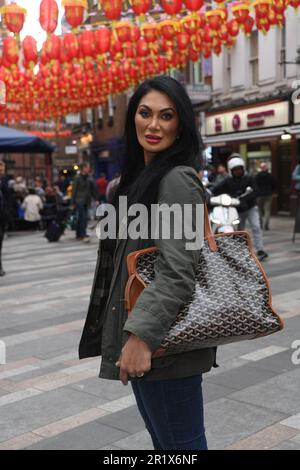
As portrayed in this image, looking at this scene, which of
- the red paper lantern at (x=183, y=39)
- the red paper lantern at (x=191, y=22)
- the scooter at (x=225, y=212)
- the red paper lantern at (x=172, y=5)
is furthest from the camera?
the red paper lantern at (x=183, y=39)

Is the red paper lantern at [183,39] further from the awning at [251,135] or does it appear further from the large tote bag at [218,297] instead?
the large tote bag at [218,297]

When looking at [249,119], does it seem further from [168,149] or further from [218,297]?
[218,297]

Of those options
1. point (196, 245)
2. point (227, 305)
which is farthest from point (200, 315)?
point (196, 245)

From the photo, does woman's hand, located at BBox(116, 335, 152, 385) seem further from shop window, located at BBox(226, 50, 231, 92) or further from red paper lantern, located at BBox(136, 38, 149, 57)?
shop window, located at BBox(226, 50, 231, 92)

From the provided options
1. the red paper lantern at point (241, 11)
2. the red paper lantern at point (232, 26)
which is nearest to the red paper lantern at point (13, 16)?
the red paper lantern at point (241, 11)

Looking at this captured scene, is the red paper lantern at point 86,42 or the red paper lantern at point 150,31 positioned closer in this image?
the red paper lantern at point 150,31

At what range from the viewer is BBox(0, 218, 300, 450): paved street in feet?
11.5

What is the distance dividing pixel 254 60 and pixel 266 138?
3.45 m

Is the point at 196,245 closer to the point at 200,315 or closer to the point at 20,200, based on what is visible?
the point at 200,315

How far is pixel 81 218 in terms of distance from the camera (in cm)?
1513

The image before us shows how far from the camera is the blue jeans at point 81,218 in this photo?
591 inches

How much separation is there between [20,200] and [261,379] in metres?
16.5

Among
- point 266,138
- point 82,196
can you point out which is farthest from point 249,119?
point 82,196

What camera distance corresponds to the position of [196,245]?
197cm
